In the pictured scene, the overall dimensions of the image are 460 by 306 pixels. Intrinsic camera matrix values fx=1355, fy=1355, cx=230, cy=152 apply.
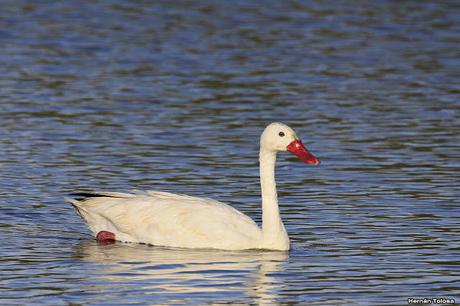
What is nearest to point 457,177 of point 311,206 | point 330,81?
point 311,206

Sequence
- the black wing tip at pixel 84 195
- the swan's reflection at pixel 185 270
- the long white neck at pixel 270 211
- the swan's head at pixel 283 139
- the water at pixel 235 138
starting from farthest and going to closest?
the black wing tip at pixel 84 195 → the swan's head at pixel 283 139 → the long white neck at pixel 270 211 → the water at pixel 235 138 → the swan's reflection at pixel 185 270

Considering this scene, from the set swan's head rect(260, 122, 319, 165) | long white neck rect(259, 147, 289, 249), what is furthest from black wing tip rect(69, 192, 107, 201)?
swan's head rect(260, 122, 319, 165)

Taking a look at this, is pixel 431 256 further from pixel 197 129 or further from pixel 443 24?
pixel 443 24

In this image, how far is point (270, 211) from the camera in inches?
543

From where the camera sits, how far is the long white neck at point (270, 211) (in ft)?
44.7

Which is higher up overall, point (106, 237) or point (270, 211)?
point (270, 211)

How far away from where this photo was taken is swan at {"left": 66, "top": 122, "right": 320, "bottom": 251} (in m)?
13.7

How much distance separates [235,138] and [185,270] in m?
7.36

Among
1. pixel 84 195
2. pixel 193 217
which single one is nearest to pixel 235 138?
pixel 84 195

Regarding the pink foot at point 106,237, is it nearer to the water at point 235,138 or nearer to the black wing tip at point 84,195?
the water at point 235,138

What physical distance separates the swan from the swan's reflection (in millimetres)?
120

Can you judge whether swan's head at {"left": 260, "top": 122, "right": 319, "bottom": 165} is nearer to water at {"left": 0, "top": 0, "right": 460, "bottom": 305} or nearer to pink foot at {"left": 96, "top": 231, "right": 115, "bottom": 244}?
water at {"left": 0, "top": 0, "right": 460, "bottom": 305}

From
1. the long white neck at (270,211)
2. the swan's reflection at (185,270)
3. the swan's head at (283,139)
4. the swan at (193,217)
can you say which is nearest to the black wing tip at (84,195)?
the swan at (193,217)

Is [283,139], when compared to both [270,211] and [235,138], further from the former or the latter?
[235,138]
